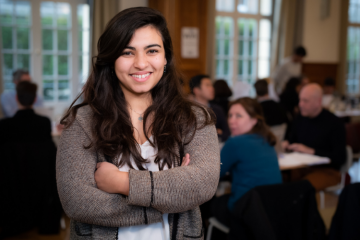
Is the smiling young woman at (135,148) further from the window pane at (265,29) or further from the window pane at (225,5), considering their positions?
the window pane at (265,29)

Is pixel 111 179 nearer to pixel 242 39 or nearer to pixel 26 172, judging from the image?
pixel 26 172

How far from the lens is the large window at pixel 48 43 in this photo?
5941 millimetres

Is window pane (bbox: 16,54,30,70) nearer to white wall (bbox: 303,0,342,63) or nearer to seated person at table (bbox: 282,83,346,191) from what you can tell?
seated person at table (bbox: 282,83,346,191)

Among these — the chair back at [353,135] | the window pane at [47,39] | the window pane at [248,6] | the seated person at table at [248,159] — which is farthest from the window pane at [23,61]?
the chair back at [353,135]

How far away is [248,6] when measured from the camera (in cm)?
790

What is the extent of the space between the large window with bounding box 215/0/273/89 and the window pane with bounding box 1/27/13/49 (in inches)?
160

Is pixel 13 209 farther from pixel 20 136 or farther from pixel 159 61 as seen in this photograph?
pixel 159 61

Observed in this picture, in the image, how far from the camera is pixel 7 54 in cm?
595

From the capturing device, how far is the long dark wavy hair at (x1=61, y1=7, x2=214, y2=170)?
1229mm

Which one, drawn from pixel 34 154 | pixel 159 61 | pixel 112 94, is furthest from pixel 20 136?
pixel 159 61

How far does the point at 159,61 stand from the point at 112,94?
241 millimetres

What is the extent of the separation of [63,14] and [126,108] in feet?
18.4

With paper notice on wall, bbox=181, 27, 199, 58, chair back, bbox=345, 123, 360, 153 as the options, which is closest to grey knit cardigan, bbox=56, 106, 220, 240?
chair back, bbox=345, 123, 360, 153

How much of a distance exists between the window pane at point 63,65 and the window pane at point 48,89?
0.83ft
